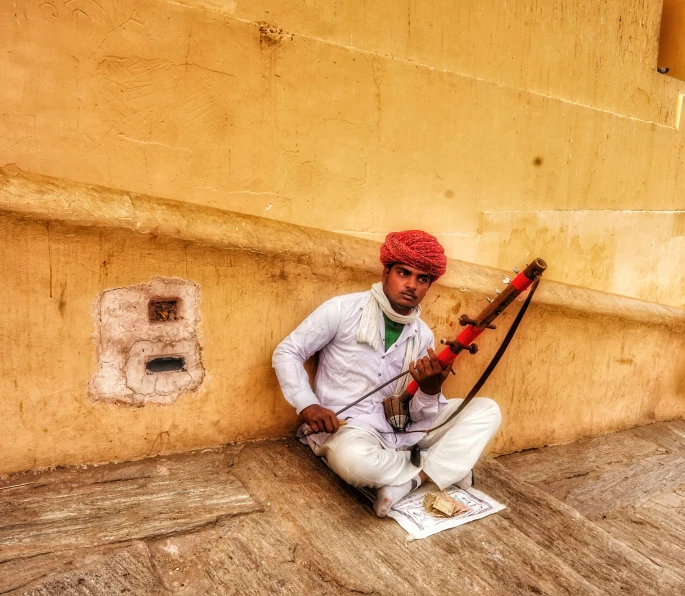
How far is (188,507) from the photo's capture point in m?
2.41

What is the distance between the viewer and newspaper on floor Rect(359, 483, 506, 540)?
8.21 feet

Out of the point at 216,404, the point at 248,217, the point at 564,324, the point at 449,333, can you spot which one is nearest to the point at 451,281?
the point at 449,333

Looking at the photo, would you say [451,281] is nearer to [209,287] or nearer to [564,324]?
[564,324]

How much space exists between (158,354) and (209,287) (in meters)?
0.39

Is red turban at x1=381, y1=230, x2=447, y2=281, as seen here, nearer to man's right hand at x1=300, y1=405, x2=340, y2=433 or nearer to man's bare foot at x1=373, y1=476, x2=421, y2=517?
man's right hand at x1=300, y1=405, x2=340, y2=433

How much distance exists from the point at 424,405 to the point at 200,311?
1208 millimetres

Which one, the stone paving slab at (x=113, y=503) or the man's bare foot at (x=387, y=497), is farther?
the man's bare foot at (x=387, y=497)

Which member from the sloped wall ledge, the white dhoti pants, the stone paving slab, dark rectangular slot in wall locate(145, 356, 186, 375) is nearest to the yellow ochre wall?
the sloped wall ledge

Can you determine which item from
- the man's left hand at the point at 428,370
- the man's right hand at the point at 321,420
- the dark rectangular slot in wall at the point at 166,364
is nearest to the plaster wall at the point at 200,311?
the dark rectangular slot in wall at the point at 166,364

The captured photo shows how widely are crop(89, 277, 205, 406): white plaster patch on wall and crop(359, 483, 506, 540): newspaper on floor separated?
3.38 ft

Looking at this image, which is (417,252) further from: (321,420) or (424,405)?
(321,420)

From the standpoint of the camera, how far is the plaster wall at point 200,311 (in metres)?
2.40

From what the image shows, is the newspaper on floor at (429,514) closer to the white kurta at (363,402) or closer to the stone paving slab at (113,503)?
the white kurta at (363,402)

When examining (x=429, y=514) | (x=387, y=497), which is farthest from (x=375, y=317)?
(x=429, y=514)
